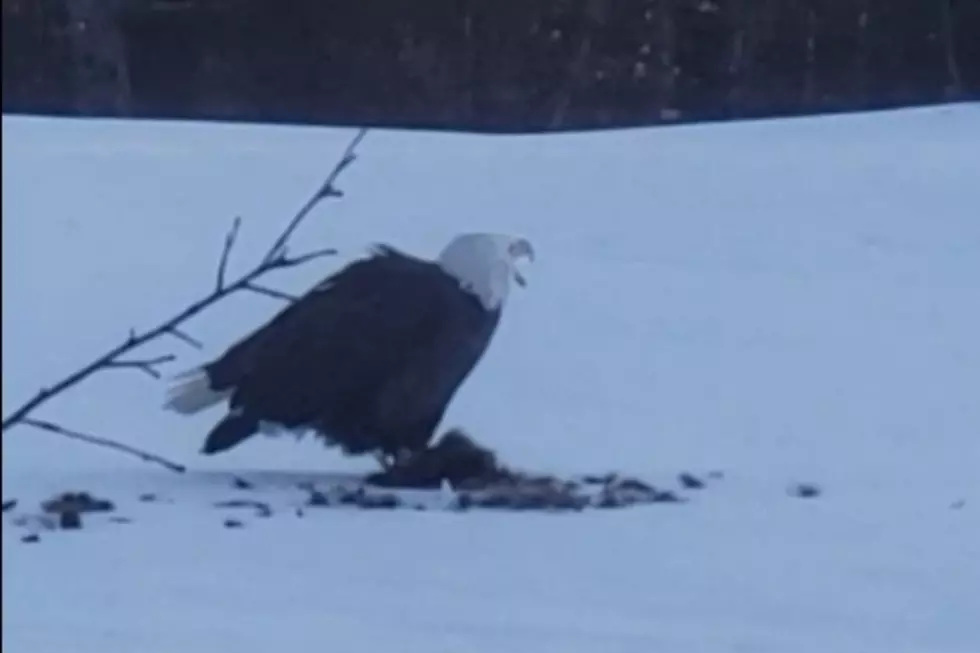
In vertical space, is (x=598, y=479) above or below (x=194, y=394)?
below

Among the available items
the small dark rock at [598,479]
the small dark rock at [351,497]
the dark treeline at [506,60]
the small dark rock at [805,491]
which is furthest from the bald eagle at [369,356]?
the dark treeline at [506,60]

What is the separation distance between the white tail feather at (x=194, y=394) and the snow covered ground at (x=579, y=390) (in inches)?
5.3

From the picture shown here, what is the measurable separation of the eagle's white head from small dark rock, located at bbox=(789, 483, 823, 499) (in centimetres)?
62

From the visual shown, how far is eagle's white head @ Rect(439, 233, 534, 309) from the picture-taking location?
4988mm

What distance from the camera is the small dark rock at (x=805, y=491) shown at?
5.06 m

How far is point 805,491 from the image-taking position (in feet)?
16.7

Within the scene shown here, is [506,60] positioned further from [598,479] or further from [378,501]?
[378,501]

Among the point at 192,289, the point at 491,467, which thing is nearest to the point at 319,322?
the point at 491,467

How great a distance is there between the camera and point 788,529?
15.4ft

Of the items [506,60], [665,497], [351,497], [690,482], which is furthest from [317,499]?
[506,60]

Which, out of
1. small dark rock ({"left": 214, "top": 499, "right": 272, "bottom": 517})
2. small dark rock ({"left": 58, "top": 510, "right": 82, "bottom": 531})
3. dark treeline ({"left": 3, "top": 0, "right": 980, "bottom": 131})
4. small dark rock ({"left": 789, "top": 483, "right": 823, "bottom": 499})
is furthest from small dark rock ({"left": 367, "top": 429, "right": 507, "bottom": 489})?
dark treeline ({"left": 3, "top": 0, "right": 980, "bottom": 131})

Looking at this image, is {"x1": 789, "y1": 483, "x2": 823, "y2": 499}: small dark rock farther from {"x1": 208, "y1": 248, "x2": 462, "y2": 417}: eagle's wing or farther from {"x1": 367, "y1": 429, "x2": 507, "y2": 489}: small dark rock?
{"x1": 208, "y1": 248, "x2": 462, "y2": 417}: eagle's wing

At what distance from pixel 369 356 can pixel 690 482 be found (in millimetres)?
677

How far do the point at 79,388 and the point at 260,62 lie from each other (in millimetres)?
10234
